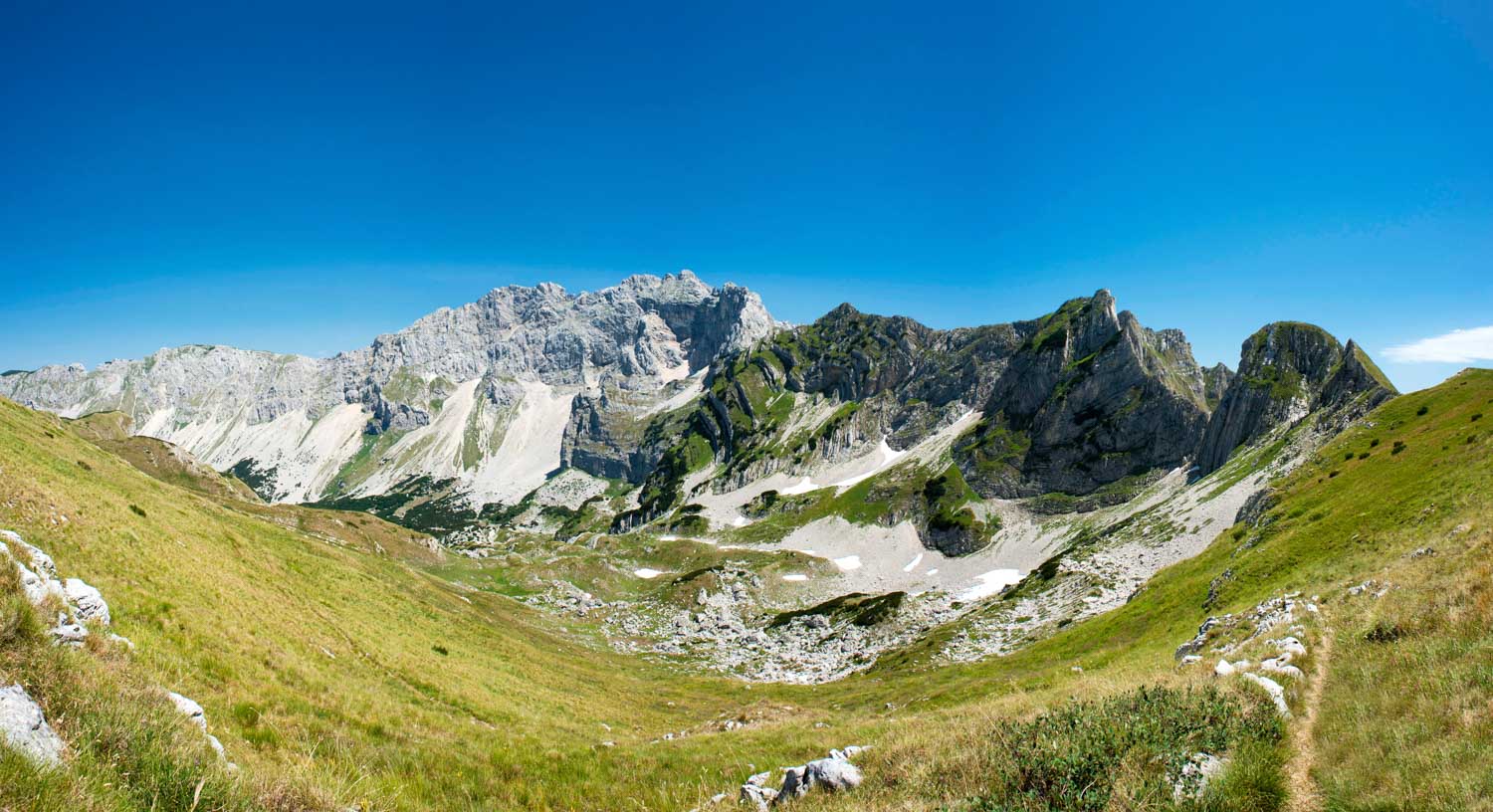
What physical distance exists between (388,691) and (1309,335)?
192562 mm

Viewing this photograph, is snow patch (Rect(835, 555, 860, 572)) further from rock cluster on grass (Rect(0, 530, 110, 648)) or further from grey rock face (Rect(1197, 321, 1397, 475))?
rock cluster on grass (Rect(0, 530, 110, 648))

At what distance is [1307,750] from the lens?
10344mm

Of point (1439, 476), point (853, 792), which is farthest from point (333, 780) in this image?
point (1439, 476)

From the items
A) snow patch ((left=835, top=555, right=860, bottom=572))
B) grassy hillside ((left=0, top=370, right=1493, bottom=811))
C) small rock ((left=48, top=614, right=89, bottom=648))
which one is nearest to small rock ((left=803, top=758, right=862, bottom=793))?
grassy hillside ((left=0, top=370, right=1493, bottom=811))

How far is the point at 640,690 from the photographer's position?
54719 mm

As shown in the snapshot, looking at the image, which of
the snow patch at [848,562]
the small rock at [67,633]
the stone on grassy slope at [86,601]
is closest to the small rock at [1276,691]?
the small rock at [67,633]

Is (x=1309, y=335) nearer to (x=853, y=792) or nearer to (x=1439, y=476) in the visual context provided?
(x=1439, y=476)

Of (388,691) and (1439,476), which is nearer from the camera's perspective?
(388,691)

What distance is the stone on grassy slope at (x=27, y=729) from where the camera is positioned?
5203mm

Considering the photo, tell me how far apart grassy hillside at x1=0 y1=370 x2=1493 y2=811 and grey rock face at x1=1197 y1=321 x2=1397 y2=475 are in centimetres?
10515

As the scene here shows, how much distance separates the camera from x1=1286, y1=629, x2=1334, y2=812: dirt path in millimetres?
8534

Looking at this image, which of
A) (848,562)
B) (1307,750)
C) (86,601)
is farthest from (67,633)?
(848,562)

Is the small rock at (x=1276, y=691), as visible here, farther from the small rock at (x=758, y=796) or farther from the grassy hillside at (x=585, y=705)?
the small rock at (x=758, y=796)

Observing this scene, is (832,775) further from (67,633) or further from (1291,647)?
(1291,647)
